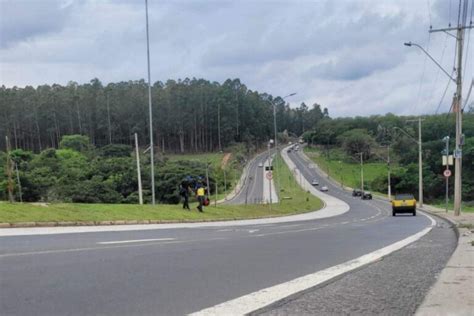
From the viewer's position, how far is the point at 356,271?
949cm

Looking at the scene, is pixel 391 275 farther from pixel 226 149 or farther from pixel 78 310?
pixel 226 149

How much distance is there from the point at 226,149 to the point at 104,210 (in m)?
124

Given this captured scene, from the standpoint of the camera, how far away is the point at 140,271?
361 inches

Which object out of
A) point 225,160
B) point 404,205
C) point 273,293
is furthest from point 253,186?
point 273,293

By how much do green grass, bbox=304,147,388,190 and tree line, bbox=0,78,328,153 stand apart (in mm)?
21245

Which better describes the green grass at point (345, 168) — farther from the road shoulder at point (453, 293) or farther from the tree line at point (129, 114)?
the road shoulder at point (453, 293)

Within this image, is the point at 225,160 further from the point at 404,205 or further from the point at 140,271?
the point at 140,271

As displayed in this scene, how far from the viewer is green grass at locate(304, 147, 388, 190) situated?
131m

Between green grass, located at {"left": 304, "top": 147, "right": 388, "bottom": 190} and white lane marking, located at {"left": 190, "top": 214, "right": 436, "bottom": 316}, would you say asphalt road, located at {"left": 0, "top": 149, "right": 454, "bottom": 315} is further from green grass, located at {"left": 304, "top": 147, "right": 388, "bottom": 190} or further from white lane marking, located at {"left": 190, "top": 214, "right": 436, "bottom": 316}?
green grass, located at {"left": 304, "top": 147, "right": 388, "bottom": 190}

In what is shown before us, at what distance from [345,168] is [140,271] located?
462ft

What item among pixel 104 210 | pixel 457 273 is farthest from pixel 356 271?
pixel 104 210

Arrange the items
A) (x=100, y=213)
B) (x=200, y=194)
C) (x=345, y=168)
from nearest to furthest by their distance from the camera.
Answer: (x=100, y=213), (x=200, y=194), (x=345, y=168)

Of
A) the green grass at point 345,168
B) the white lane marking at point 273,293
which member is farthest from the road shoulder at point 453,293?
the green grass at point 345,168

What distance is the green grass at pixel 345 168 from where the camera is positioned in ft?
431
